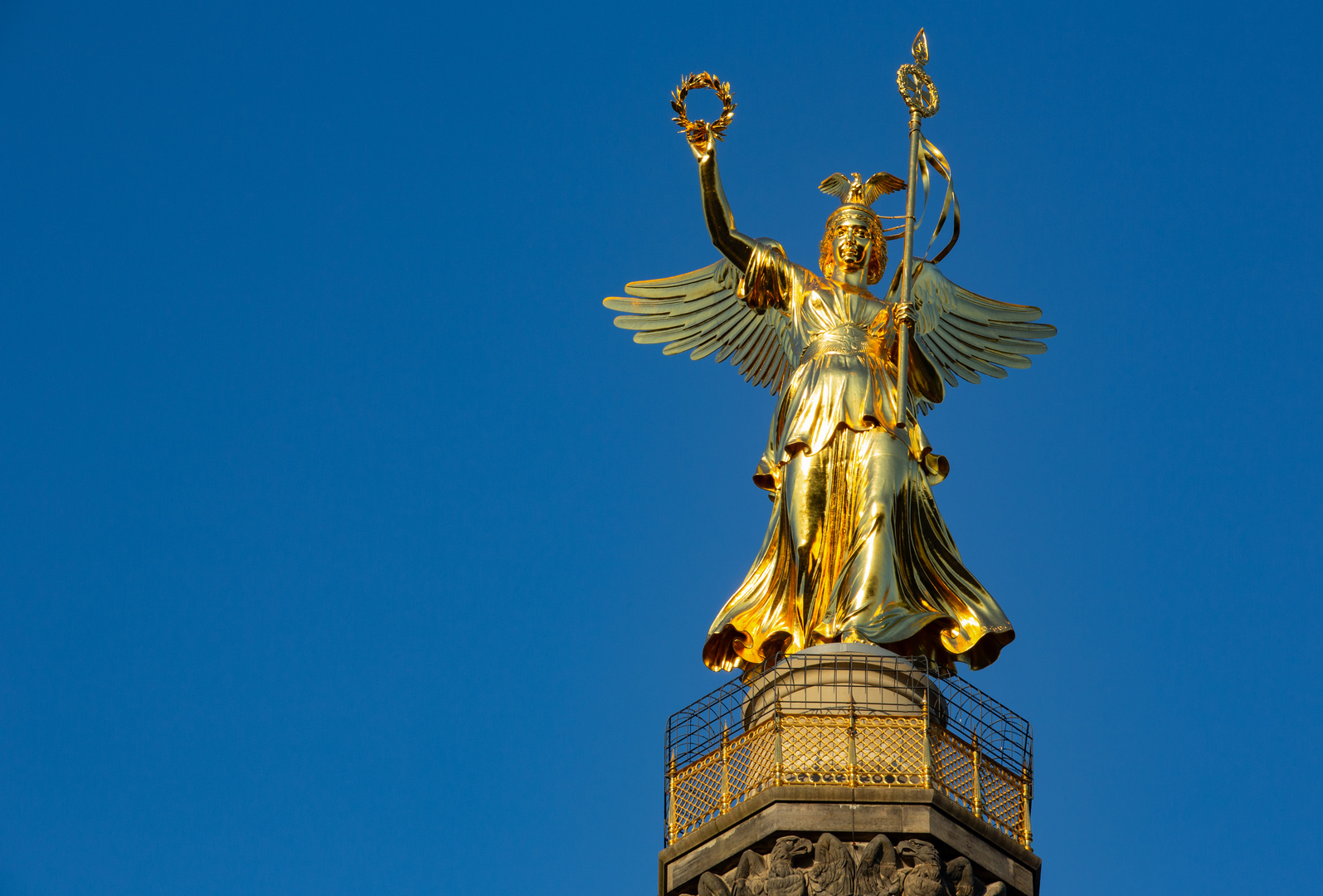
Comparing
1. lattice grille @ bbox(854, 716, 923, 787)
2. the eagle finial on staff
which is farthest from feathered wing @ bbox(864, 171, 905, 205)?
lattice grille @ bbox(854, 716, 923, 787)

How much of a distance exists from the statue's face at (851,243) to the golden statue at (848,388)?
0.07 ft

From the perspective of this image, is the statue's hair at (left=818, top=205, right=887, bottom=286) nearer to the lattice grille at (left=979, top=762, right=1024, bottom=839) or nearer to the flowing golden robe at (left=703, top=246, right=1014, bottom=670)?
the flowing golden robe at (left=703, top=246, right=1014, bottom=670)

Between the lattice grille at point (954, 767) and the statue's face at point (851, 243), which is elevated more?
the statue's face at point (851, 243)

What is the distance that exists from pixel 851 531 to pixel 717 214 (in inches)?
195

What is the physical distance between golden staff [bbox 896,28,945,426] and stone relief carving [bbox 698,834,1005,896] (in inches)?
251

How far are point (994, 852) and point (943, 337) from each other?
9.03 m

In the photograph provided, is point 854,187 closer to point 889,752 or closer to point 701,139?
point 701,139

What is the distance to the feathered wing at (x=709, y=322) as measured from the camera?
32656 mm

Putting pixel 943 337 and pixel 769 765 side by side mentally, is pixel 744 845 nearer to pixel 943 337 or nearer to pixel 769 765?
pixel 769 765

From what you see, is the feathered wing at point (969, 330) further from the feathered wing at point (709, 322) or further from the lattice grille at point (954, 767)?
the lattice grille at point (954, 767)

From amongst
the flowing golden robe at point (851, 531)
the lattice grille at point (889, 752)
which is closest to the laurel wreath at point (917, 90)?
the flowing golden robe at point (851, 531)

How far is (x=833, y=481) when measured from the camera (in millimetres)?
29359

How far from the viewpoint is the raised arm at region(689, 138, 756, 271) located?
31.1 meters

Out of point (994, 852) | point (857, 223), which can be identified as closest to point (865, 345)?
point (857, 223)
